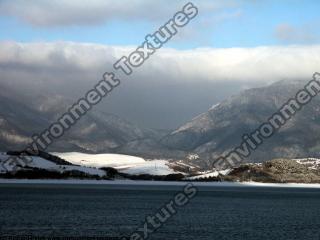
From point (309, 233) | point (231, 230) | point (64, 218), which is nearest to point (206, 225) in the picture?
point (231, 230)

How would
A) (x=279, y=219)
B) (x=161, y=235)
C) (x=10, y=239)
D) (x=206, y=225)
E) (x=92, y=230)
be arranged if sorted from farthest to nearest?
1. (x=279, y=219)
2. (x=206, y=225)
3. (x=92, y=230)
4. (x=161, y=235)
5. (x=10, y=239)

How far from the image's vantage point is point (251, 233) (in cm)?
9394

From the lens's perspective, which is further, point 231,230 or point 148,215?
point 148,215

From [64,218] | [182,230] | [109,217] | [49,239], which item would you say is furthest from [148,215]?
[49,239]

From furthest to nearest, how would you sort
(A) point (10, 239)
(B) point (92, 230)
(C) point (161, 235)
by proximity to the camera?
(B) point (92, 230), (C) point (161, 235), (A) point (10, 239)

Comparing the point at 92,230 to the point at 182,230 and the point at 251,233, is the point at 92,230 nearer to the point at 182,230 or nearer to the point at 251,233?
the point at 182,230

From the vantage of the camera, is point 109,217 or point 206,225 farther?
point 109,217

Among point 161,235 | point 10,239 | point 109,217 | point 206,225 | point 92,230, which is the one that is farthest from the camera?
point 109,217

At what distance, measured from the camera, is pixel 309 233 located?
95.6 meters

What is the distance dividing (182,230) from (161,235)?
9.21m

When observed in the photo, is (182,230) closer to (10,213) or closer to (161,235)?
(161,235)

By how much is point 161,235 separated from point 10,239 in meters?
20.9

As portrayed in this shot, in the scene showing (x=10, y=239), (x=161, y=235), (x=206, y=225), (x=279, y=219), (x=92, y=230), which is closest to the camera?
(x=10, y=239)

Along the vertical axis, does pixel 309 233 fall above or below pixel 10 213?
below
